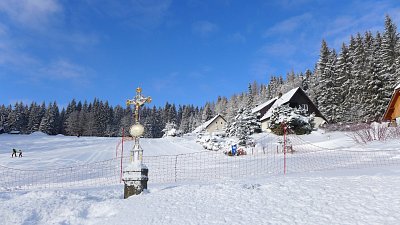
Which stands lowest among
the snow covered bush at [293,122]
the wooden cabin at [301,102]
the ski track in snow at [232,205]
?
the ski track in snow at [232,205]

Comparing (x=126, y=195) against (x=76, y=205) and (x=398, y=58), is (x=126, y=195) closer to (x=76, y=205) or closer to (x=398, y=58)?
(x=76, y=205)

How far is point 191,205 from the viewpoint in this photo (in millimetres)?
6941

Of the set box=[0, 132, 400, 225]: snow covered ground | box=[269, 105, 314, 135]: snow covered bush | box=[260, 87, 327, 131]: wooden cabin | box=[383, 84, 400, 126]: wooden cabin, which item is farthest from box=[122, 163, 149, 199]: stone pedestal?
box=[260, 87, 327, 131]: wooden cabin

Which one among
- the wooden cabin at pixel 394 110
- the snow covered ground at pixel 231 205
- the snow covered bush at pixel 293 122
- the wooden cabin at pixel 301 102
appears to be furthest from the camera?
the wooden cabin at pixel 301 102

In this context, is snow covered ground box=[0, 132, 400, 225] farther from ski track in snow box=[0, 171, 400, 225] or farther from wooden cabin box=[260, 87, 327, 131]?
wooden cabin box=[260, 87, 327, 131]

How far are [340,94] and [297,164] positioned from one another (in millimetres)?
39668

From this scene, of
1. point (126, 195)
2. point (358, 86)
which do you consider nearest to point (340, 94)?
point (358, 86)

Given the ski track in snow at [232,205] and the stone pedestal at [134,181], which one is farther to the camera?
the stone pedestal at [134,181]

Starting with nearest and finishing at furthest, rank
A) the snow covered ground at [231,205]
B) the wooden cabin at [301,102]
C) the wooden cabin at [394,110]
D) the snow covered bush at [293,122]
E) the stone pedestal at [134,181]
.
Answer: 1. the snow covered ground at [231,205]
2. the stone pedestal at [134,181]
3. the wooden cabin at [394,110]
4. the snow covered bush at [293,122]
5. the wooden cabin at [301,102]

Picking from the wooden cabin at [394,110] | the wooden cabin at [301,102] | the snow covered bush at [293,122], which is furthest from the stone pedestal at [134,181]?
the wooden cabin at [301,102]

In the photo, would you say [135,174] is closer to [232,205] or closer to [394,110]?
[232,205]

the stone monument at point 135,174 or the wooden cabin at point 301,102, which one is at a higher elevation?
the wooden cabin at point 301,102

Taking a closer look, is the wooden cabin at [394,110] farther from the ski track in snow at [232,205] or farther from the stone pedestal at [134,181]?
the stone pedestal at [134,181]

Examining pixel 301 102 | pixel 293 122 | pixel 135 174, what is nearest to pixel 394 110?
pixel 293 122
